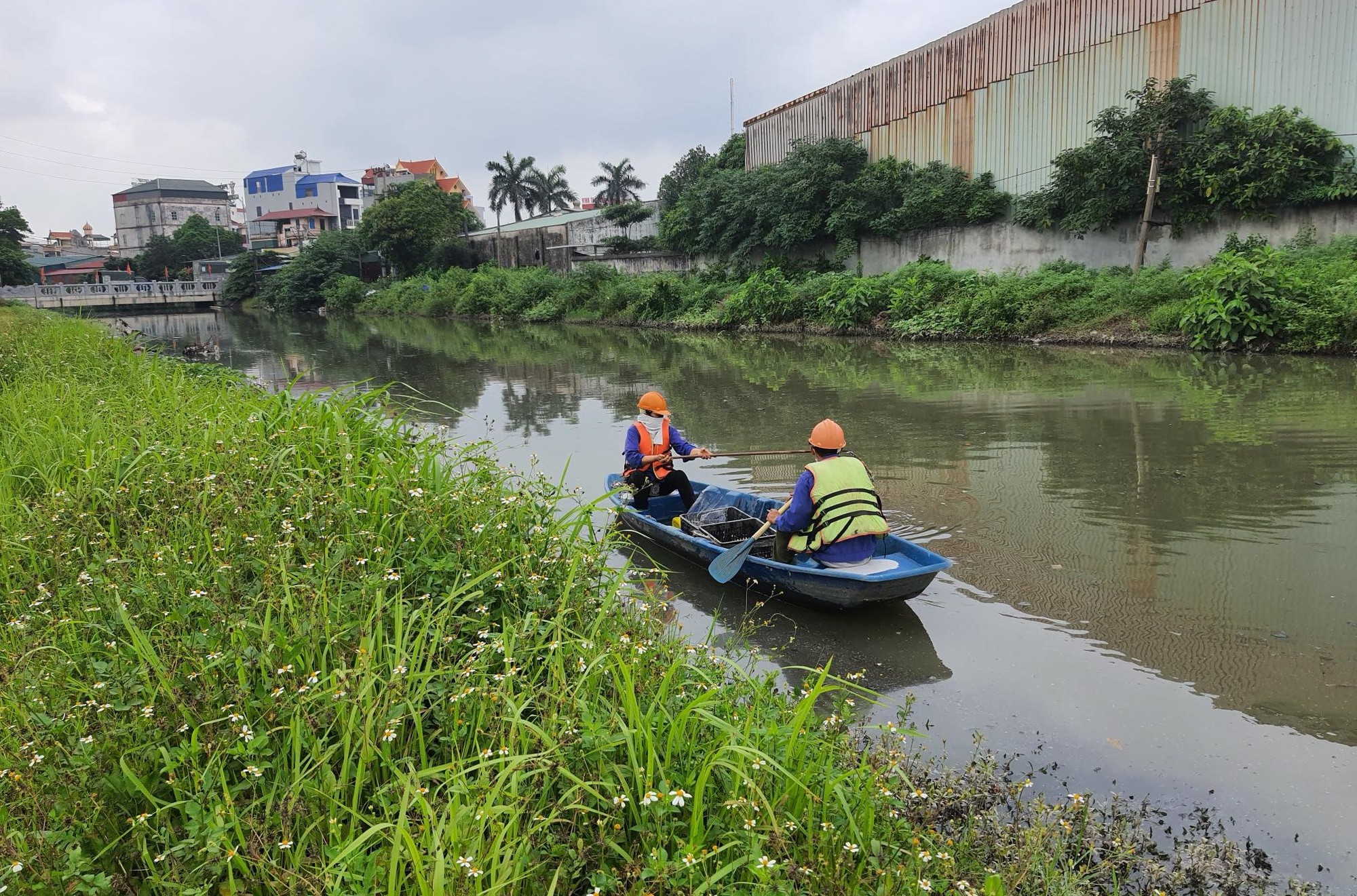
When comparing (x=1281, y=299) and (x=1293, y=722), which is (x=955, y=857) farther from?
(x=1281, y=299)

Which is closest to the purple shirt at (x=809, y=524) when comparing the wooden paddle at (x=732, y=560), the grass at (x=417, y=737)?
the wooden paddle at (x=732, y=560)

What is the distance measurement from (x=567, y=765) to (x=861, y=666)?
295 centimetres

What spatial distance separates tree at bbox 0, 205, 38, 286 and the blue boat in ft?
173

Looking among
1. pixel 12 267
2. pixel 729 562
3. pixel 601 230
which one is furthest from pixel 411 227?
pixel 729 562

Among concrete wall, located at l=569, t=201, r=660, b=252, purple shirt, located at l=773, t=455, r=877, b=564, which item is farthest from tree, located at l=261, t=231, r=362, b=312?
purple shirt, located at l=773, t=455, r=877, b=564

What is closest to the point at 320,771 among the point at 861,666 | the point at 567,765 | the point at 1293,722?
the point at 567,765

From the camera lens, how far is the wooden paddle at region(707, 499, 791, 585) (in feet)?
20.0

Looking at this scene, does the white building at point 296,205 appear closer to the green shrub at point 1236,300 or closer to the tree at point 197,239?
the tree at point 197,239

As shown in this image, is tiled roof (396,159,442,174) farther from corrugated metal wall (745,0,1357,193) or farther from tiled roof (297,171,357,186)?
corrugated metal wall (745,0,1357,193)

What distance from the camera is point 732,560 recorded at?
6.19 meters

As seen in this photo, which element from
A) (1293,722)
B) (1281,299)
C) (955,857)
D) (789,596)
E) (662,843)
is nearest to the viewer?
(662,843)

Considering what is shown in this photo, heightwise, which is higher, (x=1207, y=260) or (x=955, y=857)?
(x=1207, y=260)

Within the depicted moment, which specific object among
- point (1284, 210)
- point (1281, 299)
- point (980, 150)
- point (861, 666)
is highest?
point (980, 150)

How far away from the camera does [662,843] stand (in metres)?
2.54
